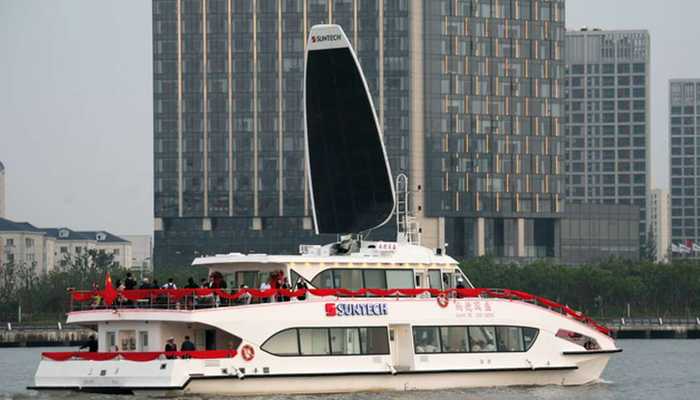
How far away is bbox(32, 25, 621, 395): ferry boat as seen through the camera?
44.1 metres

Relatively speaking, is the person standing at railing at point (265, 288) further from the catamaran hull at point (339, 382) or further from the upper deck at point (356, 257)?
the catamaran hull at point (339, 382)

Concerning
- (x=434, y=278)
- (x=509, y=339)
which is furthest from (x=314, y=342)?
(x=509, y=339)

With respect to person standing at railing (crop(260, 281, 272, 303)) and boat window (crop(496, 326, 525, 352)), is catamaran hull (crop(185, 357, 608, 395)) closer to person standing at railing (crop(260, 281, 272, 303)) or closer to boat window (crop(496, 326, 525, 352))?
boat window (crop(496, 326, 525, 352))

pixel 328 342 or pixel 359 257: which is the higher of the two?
pixel 359 257

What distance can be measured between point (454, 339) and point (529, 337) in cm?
285

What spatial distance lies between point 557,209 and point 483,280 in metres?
31.0

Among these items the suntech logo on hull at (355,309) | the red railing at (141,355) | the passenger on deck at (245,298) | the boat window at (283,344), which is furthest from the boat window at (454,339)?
the red railing at (141,355)

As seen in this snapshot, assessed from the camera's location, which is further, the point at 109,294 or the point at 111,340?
the point at 111,340

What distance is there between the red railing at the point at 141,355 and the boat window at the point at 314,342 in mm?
2362

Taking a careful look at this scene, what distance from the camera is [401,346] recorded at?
155 feet

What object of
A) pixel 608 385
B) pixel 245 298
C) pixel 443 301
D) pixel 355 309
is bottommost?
pixel 608 385

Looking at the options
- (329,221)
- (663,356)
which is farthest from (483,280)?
(329,221)

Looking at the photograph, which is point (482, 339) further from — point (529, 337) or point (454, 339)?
point (529, 337)

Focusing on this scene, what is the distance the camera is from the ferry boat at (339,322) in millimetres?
44125
